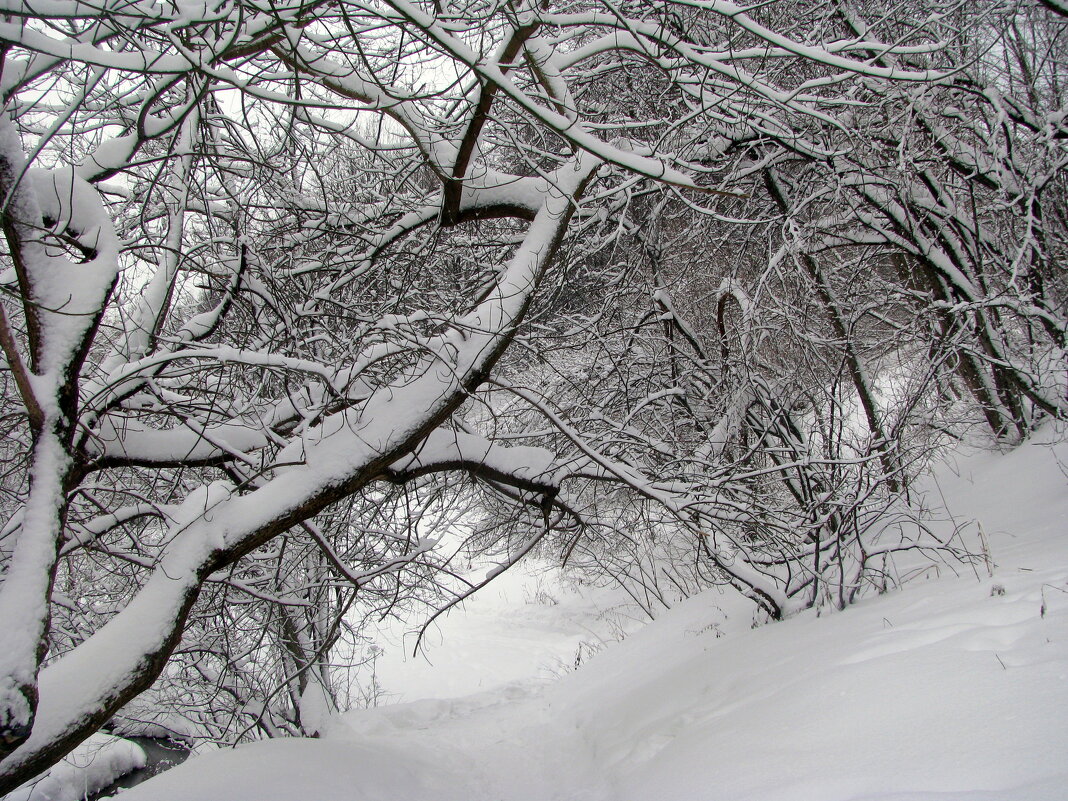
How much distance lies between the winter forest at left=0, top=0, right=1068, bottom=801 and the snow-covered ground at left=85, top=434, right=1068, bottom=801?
78 mm

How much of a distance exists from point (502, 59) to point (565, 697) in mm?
6196

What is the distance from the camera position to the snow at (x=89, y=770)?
6.62 meters

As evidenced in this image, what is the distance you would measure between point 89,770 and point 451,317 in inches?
313

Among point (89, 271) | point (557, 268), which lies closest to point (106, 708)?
point (89, 271)

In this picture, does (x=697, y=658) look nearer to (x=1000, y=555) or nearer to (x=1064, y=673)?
(x=1000, y=555)

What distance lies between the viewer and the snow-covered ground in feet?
5.97

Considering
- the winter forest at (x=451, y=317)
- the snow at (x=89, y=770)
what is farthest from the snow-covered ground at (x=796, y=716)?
the snow at (x=89, y=770)

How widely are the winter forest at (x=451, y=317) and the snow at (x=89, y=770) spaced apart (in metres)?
0.29

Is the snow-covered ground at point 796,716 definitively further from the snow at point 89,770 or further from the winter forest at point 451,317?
the snow at point 89,770

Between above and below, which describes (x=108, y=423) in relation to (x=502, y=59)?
below

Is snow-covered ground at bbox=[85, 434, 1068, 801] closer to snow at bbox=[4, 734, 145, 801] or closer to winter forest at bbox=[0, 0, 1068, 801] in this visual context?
winter forest at bbox=[0, 0, 1068, 801]

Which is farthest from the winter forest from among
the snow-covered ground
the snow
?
the snow

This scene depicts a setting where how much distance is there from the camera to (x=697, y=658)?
5.13 m

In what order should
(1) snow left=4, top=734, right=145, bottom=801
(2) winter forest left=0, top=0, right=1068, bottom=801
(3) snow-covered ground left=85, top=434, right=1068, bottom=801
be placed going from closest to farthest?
1. (3) snow-covered ground left=85, top=434, right=1068, bottom=801
2. (2) winter forest left=0, top=0, right=1068, bottom=801
3. (1) snow left=4, top=734, right=145, bottom=801
